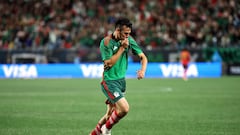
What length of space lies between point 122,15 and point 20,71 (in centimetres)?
→ 782

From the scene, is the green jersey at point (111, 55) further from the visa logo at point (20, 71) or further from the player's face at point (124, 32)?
the visa logo at point (20, 71)

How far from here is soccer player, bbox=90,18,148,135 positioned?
9258mm

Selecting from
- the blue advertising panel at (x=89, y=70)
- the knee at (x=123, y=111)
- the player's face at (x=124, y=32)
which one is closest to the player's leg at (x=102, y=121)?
the knee at (x=123, y=111)

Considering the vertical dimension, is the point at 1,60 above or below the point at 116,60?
below

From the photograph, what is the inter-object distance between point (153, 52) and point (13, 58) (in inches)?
364

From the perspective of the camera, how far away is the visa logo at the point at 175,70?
3547 cm

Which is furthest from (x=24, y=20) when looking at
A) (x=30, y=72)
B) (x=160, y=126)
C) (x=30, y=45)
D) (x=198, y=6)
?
(x=160, y=126)

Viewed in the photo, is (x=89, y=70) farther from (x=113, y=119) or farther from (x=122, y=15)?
(x=113, y=119)

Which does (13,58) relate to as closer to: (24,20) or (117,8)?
(24,20)

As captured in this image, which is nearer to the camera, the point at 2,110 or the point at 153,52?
the point at 2,110

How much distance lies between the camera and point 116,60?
30.4 feet

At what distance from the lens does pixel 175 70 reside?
117 ft

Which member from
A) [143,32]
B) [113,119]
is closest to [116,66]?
[113,119]

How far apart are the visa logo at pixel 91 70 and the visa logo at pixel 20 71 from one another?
3077 millimetres
